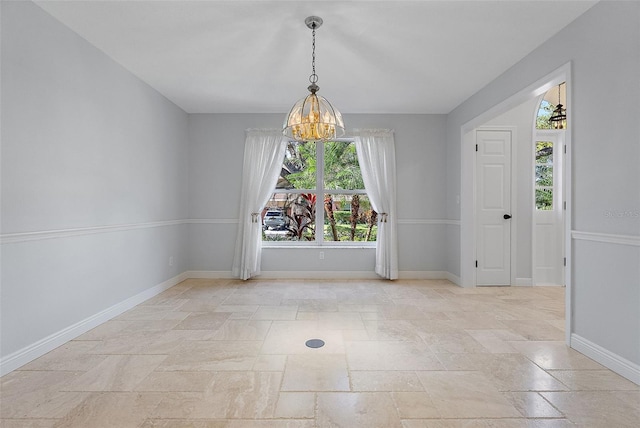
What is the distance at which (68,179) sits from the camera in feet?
8.36

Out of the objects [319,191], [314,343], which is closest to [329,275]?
[319,191]

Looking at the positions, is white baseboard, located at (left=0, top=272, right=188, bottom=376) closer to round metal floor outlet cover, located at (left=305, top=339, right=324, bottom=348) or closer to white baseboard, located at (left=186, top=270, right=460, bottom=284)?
white baseboard, located at (left=186, top=270, right=460, bottom=284)

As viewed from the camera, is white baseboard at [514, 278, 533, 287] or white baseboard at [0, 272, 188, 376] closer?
white baseboard at [0, 272, 188, 376]

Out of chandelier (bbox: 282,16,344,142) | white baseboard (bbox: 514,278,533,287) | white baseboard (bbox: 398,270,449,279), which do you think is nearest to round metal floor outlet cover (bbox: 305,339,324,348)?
chandelier (bbox: 282,16,344,142)

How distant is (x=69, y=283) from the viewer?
101 inches

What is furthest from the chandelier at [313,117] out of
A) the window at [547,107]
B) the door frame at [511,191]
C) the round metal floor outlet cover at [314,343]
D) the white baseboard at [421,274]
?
the window at [547,107]

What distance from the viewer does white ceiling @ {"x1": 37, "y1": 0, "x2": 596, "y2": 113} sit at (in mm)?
2260

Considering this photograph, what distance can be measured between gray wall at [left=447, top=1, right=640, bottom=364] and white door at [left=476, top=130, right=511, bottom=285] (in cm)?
184

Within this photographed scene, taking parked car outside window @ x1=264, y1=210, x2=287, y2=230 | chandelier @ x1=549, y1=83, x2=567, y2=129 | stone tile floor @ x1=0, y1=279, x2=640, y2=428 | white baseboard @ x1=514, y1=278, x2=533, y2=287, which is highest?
chandelier @ x1=549, y1=83, x2=567, y2=129

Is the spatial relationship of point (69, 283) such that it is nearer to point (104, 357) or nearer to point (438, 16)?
point (104, 357)

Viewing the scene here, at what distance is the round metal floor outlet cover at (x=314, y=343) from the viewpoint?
8.02 ft

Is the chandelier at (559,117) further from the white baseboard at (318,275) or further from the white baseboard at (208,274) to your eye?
the white baseboard at (208,274)

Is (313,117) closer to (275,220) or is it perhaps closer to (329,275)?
(275,220)

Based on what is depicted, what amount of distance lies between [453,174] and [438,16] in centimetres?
261
